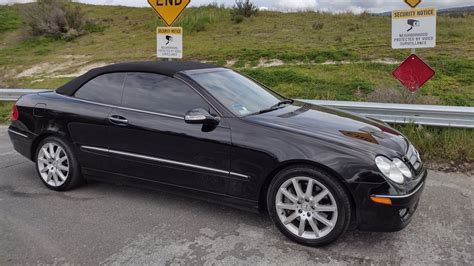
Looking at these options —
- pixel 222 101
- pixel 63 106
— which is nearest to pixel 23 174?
pixel 63 106

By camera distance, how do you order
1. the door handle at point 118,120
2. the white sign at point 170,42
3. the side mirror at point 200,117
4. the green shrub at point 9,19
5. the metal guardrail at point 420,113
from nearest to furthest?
the side mirror at point 200,117, the door handle at point 118,120, the metal guardrail at point 420,113, the white sign at point 170,42, the green shrub at point 9,19

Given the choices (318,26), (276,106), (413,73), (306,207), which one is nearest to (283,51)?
(318,26)

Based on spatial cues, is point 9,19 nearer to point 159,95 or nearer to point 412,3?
point 412,3

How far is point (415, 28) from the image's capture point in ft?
22.8

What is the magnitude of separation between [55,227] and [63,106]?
1.45m

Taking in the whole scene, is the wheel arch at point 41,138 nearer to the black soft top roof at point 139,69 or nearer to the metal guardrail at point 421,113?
the black soft top roof at point 139,69

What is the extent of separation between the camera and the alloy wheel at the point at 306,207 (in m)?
3.29

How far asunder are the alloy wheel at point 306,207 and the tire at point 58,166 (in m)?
2.39

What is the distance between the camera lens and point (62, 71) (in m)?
17.5

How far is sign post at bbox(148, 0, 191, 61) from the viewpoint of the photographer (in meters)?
8.07

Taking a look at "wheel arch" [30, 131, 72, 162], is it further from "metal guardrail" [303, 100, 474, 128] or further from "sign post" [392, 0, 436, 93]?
"sign post" [392, 0, 436, 93]

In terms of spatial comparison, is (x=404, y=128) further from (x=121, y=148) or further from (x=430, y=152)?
(x=121, y=148)

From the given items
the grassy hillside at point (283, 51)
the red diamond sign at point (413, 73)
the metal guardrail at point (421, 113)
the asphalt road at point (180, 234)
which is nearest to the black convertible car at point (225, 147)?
the asphalt road at point (180, 234)

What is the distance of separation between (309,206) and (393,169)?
715mm
